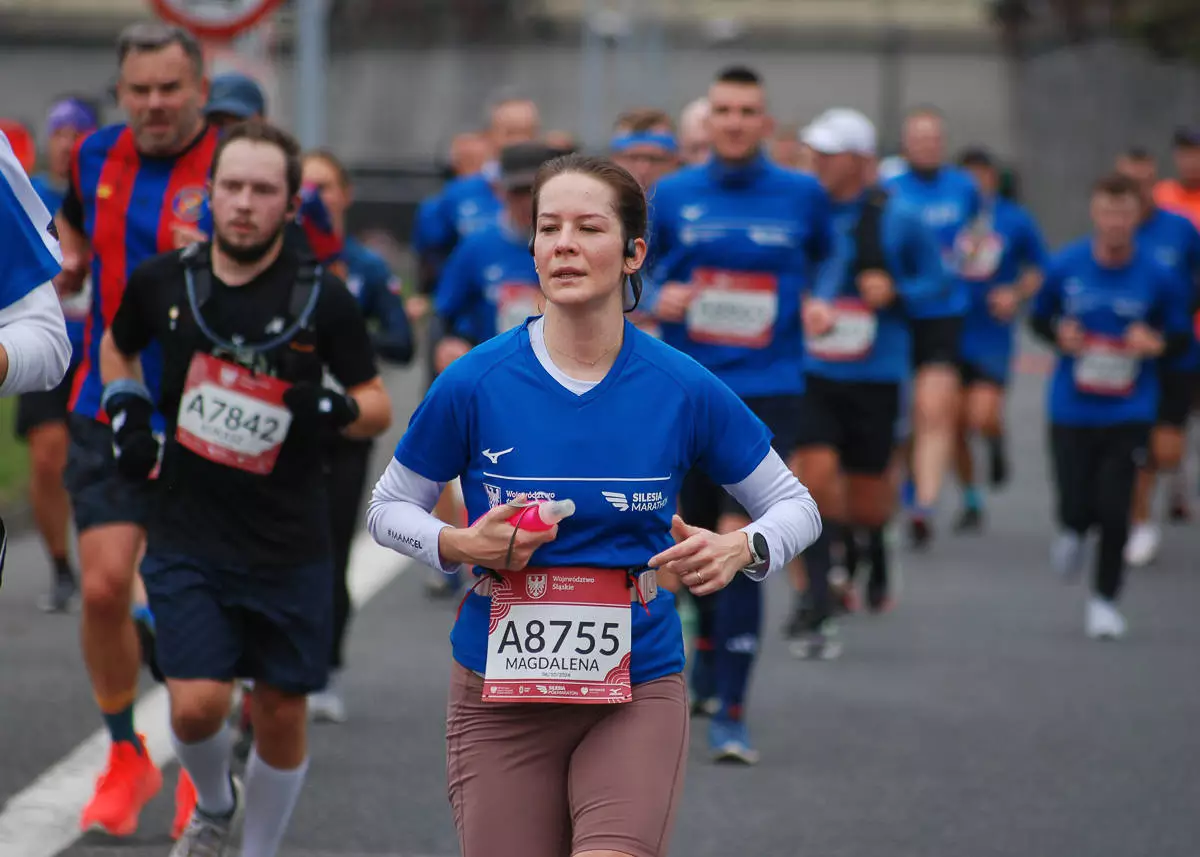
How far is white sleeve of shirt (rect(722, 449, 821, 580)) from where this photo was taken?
465 centimetres

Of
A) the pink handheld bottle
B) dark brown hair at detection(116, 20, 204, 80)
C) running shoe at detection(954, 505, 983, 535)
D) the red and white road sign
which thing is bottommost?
running shoe at detection(954, 505, 983, 535)

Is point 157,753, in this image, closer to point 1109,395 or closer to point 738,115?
point 738,115

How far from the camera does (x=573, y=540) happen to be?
456cm

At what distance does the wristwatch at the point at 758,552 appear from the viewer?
4547 mm

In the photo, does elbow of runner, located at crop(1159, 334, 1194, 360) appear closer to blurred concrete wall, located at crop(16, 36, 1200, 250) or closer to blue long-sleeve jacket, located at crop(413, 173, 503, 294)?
blue long-sleeve jacket, located at crop(413, 173, 503, 294)

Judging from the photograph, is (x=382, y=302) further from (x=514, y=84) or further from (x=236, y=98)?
(x=514, y=84)

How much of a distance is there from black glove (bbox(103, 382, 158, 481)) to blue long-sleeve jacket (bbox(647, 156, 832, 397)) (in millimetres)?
2955

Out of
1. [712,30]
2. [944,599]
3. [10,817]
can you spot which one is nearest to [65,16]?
[712,30]

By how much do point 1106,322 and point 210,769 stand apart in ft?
21.0

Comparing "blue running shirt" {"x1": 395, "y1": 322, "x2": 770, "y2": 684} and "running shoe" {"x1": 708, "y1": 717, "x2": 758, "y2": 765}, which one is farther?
"running shoe" {"x1": 708, "y1": 717, "x2": 758, "y2": 765}

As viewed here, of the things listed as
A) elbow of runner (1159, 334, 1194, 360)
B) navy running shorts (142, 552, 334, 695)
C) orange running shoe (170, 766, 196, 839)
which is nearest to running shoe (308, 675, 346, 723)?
orange running shoe (170, 766, 196, 839)

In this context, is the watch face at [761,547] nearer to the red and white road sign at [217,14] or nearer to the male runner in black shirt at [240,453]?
the male runner in black shirt at [240,453]

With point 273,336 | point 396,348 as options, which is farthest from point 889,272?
point 273,336

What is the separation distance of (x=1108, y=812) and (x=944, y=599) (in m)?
4.71
